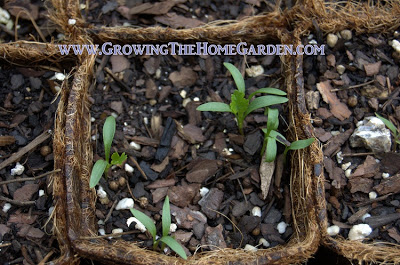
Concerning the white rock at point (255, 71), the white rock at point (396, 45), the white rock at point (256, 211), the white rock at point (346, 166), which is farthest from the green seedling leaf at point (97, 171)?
the white rock at point (396, 45)

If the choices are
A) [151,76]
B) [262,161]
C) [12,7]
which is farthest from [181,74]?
[12,7]

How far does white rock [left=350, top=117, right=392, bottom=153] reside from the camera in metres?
1.64

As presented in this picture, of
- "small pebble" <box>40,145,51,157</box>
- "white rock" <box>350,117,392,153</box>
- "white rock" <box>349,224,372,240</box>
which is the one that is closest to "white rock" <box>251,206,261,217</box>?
"white rock" <box>349,224,372,240</box>

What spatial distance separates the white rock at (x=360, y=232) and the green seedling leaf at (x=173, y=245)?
56cm

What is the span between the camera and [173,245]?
4.69 feet

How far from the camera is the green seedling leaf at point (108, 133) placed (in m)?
1.58

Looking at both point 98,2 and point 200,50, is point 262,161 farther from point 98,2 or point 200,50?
point 98,2

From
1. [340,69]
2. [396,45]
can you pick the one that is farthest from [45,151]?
[396,45]

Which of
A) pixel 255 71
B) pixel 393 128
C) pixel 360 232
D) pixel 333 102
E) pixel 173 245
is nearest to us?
pixel 173 245

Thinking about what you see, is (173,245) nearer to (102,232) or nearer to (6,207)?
(102,232)

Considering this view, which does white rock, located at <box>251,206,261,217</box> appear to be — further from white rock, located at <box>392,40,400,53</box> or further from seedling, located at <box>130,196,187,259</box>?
white rock, located at <box>392,40,400,53</box>

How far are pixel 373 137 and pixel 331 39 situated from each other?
0.43 meters

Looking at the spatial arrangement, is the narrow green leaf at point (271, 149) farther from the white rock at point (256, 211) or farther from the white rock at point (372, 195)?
the white rock at point (372, 195)

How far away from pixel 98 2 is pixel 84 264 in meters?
1.06
